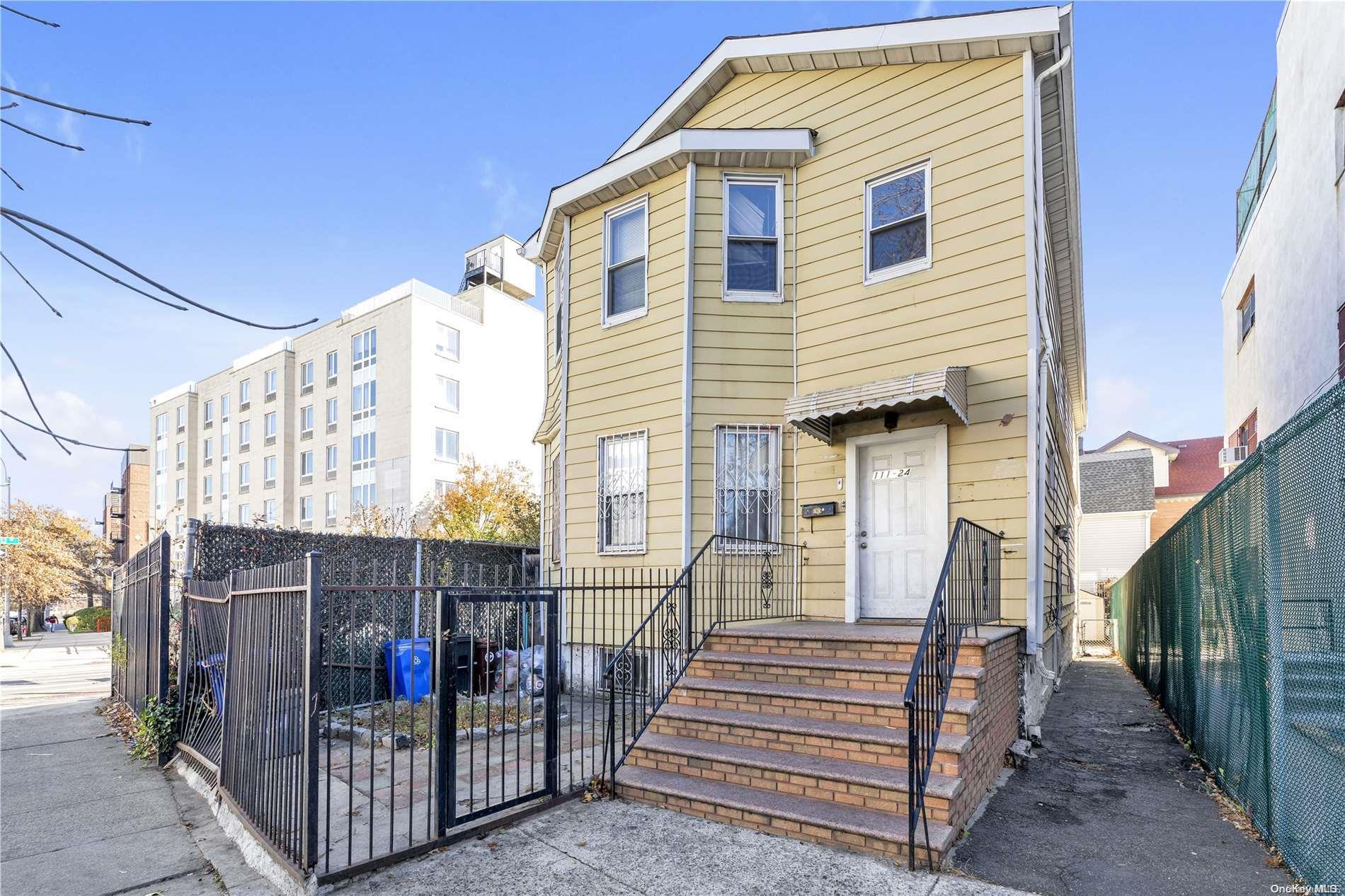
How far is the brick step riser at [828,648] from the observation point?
5.71 m

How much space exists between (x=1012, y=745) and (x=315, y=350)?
117 feet

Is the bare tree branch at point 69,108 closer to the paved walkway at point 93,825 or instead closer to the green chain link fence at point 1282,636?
the paved walkway at point 93,825

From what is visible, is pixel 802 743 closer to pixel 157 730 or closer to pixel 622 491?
pixel 622 491

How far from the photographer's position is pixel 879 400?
7316mm

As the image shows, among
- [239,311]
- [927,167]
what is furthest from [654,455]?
[239,311]

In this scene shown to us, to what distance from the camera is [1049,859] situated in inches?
174

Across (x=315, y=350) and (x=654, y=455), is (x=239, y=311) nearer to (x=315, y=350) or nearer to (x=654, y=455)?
(x=654, y=455)

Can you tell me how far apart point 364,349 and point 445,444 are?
19.2 ft

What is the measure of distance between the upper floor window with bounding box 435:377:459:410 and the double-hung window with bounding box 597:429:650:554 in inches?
937

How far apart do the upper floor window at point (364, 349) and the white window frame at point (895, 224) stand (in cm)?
2794

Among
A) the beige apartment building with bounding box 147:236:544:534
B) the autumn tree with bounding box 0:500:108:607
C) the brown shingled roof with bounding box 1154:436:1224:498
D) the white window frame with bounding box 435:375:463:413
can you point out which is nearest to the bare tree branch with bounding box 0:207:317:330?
the beige apartment building with bounding box 147:236:544:534

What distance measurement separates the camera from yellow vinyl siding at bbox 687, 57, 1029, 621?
7355 mm

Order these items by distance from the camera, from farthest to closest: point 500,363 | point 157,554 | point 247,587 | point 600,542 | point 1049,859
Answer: point 500,363 → point 600,542 → point 157,554 → point 247,587 → point 1049,859

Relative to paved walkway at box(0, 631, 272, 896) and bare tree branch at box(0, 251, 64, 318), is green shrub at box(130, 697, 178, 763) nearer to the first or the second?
paved walkway at box(0, 631, 272, 896)
